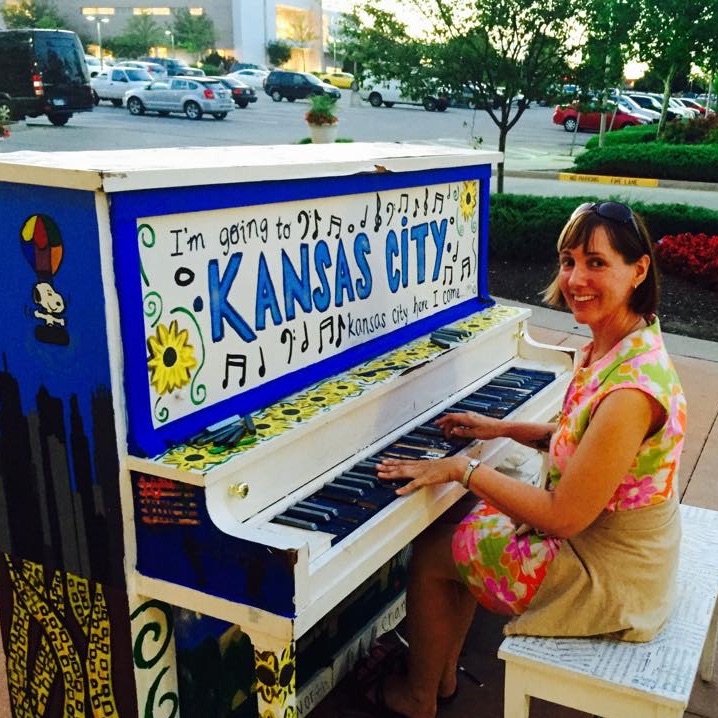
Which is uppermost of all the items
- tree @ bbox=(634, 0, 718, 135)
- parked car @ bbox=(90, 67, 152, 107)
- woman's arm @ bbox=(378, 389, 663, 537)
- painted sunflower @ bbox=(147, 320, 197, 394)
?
tree @ bbox=(634, 0, 718, 135)

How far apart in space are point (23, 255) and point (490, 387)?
1.76m

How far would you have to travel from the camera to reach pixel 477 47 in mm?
10234

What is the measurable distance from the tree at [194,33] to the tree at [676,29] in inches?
1908

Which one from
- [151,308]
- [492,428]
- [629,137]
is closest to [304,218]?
[151,308]

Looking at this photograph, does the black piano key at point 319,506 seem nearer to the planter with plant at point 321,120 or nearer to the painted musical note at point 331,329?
the painted musical note at point 331,329

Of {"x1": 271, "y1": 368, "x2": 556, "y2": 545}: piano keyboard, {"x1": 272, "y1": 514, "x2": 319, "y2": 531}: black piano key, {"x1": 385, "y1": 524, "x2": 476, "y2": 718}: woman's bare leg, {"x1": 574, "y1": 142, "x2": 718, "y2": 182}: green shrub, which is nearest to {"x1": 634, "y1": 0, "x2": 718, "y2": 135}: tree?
{"x1": 574, "y1": 142, "x2": 718, "y2": 182}: green shrub

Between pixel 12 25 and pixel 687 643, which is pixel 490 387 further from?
pixel 12 25

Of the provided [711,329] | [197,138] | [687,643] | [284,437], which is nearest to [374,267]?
[284,437]

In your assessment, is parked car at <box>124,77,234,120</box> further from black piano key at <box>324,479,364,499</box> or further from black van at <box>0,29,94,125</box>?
black piano key at <box>324,479,364,499</box>

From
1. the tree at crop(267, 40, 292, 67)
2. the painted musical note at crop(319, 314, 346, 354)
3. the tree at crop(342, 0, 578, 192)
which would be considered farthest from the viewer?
the tree at crop(267, 40, 292, 67)

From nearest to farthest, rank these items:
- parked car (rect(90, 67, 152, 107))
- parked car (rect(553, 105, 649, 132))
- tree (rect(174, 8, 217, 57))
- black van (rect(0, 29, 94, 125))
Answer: black van (rect(0, 29, 94, 125)) < parked car (rect(553, 105, 649, 132)) < parked car (rect(90, 67, 152, 107)) < tree (rect(174, 8, 217, 57))

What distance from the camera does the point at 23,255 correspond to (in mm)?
2045

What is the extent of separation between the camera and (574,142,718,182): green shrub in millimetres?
17609

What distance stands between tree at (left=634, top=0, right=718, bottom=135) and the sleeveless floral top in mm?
16451
